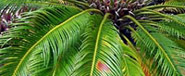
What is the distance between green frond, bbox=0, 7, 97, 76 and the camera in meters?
2.44

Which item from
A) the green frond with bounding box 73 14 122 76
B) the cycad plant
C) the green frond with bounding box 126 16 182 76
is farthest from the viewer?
the green frond with bounding box 126 16 182 76

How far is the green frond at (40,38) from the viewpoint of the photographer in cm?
244

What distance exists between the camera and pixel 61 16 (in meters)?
2.93

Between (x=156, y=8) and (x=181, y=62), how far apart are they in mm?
1190

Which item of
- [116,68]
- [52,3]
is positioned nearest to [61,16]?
[52,3]

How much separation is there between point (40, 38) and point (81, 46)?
350 mm

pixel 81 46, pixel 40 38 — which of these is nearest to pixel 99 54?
pixel 81 46

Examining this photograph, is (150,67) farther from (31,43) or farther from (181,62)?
(31,43)

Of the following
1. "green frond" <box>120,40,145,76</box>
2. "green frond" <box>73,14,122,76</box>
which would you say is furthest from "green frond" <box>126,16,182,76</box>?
"green frond" <box>73,14,122,76</box>

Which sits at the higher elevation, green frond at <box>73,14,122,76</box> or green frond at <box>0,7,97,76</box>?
green frond at <box>0,7,97,76</box>

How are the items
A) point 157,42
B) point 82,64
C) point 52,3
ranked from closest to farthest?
point 82,64, point 157,42, point 52,3

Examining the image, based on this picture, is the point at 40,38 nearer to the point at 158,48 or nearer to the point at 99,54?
the point at 99,54

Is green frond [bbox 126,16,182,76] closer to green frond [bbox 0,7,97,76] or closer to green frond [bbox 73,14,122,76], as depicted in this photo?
green frond [bbox 73,14,122,76]

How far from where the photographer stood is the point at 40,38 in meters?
2.54
